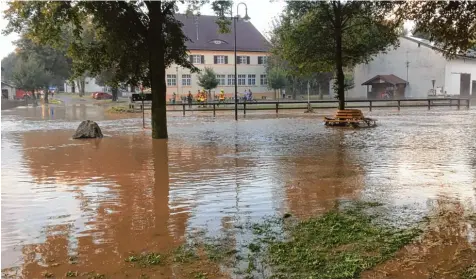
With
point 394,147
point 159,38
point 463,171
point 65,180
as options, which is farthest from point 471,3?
point 159,38

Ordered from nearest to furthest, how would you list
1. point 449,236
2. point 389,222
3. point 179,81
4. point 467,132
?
point 449,236 < point 389,222 < point 467,132 < point 179,81

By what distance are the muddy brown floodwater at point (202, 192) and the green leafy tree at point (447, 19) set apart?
2840 mm

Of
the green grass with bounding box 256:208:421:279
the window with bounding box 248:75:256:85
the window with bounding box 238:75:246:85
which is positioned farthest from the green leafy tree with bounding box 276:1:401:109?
the window with bounding box 248:75:256:85

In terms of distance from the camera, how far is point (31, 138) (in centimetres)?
1859

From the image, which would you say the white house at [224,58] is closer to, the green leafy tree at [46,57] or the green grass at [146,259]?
the green leafy tree at [46,57]

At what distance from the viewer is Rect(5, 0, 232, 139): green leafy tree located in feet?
51.6

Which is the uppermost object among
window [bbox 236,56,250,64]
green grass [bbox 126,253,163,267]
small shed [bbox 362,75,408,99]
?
window [bbox 236,56,250,64]

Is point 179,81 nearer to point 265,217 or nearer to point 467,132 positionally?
point 467,132

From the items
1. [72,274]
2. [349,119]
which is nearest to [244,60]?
[349,119]

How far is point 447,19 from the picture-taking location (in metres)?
10.1

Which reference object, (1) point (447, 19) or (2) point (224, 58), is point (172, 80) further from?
(1) point (447, 19)

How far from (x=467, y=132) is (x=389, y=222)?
14261mm

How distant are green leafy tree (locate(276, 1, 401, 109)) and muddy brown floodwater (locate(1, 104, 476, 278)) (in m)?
8.25

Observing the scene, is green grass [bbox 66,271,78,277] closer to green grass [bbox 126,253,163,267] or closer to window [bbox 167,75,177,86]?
green grass [bbox 126,253,163,267]
